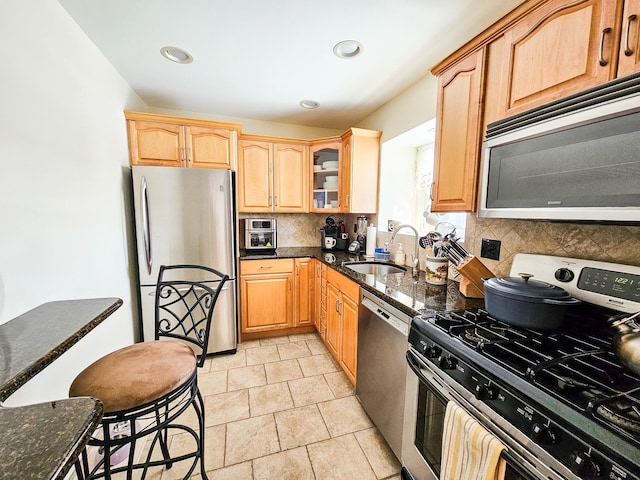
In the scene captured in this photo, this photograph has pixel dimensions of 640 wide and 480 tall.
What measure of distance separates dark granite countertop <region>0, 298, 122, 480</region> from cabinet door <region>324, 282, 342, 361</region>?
1596 mm

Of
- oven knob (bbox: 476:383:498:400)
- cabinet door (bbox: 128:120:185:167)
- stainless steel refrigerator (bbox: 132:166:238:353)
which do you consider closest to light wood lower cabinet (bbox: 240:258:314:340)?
stainless steel refrigerator (bbox: 132:166:238:353)

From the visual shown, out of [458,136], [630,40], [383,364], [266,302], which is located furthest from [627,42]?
[266,302]

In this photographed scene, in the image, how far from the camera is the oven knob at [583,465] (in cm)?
54

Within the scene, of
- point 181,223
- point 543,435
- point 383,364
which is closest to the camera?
point 543,435

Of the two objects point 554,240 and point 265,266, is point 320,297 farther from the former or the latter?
point 554,240

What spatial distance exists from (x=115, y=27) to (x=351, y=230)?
270cm

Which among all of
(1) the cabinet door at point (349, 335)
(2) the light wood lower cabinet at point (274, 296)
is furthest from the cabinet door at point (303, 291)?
(1) the cabinet door at point (349, 335)

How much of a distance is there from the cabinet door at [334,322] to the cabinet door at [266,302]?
0.60 m

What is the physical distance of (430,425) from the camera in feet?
3.47

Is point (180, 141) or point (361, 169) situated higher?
point (180, 141)

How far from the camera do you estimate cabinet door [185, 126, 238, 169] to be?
243 cm

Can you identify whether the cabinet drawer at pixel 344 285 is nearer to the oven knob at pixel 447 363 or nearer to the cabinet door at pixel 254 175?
the oven knob at pixel 447 363

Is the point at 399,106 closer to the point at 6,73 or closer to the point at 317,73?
the point at 317,73

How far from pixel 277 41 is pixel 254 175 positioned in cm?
139
